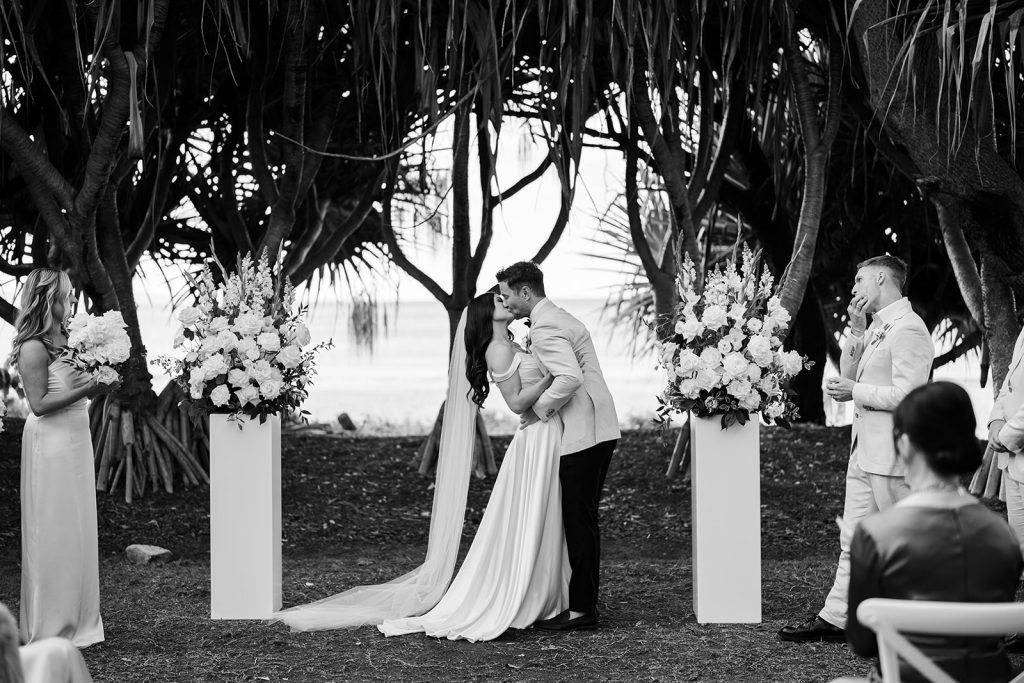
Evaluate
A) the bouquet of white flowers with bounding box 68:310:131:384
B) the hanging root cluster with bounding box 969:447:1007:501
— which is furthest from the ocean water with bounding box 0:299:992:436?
the bouquet of white flowers with bounding box 68:310:131:384

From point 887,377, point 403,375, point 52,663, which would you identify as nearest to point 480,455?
point 887,377

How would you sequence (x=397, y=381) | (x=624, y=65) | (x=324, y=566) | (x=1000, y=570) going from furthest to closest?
(x=397, y=381), (x=624, y=65), (x=324, y=566), (x=1000, y=570)

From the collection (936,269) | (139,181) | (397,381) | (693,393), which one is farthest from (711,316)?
(397,381)

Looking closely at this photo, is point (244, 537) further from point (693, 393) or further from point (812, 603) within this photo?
point (812, 603)

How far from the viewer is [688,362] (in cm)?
541

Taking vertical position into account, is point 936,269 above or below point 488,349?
above

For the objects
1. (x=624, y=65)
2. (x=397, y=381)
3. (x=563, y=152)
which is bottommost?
(x=397, y=381)

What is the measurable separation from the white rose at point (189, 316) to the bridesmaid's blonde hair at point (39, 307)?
0.75 metres

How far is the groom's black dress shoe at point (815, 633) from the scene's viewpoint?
499cm

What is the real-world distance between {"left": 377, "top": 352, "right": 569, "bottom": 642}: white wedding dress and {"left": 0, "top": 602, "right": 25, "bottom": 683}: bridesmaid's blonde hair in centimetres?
329

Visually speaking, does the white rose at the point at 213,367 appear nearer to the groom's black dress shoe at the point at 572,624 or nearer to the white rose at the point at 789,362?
the groom's black dress shoe at the point at 572,624

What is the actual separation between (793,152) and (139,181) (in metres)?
6.24

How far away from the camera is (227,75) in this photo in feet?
32.0

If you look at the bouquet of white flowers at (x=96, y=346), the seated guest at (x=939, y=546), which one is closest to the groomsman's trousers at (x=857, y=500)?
the seated guest at (x=939, y=546)
